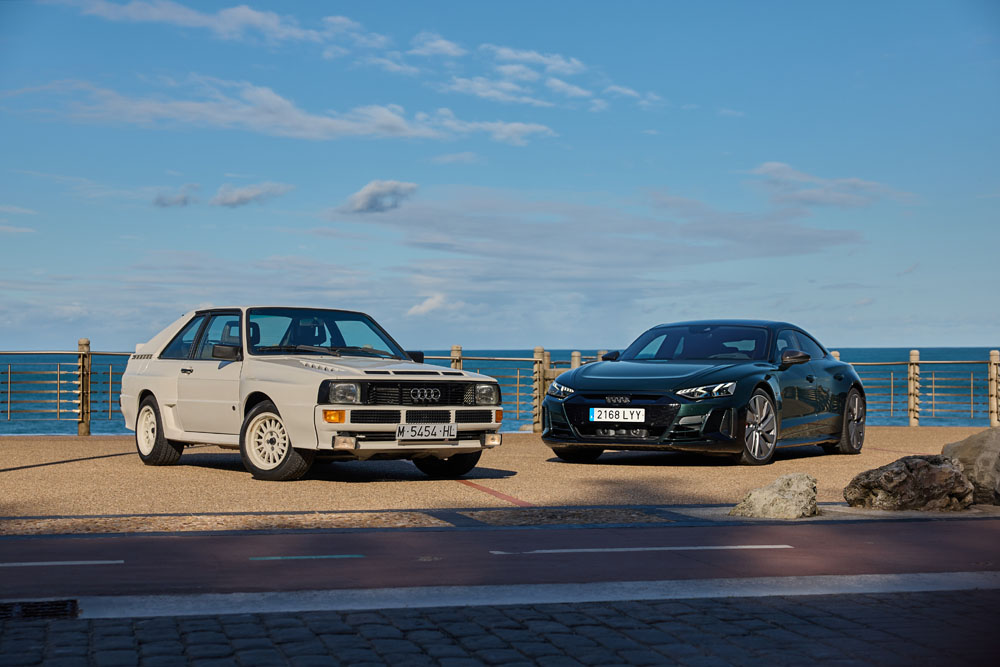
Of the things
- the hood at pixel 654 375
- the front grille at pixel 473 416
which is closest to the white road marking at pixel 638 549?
the front grille at pixel 473 416

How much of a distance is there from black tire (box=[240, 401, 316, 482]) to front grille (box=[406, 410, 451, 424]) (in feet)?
3.11

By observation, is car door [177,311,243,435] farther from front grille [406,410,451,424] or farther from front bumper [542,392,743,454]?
front bumper [542,392,743,454]

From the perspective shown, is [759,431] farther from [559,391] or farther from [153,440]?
[153,440]

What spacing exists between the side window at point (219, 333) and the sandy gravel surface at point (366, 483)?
1269mm

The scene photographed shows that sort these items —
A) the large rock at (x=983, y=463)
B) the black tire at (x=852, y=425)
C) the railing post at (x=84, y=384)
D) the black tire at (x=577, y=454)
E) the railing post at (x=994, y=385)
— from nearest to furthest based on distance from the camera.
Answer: the large rock at (x=983, y=463) → the black tire at (x=577, y=454) → the black tire at (x=852, y=425) → the railing post at (x=84, y=384) → the railing post at (x=994, y=385)

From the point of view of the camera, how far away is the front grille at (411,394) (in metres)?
11.4

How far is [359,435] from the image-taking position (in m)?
11.3

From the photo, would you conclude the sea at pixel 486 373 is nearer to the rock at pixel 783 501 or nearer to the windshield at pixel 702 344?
the windshield at pixel 702 344

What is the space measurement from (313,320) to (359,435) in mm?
1989

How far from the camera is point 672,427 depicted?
13328mm

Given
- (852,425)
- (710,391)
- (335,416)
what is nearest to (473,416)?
(335,416)

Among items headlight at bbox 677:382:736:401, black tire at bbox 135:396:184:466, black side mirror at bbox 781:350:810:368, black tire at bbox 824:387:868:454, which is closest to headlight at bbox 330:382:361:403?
black tire at bbox 135:396:184:466

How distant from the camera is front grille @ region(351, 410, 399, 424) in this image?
1126 cm

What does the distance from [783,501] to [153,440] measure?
7261 millimetres
